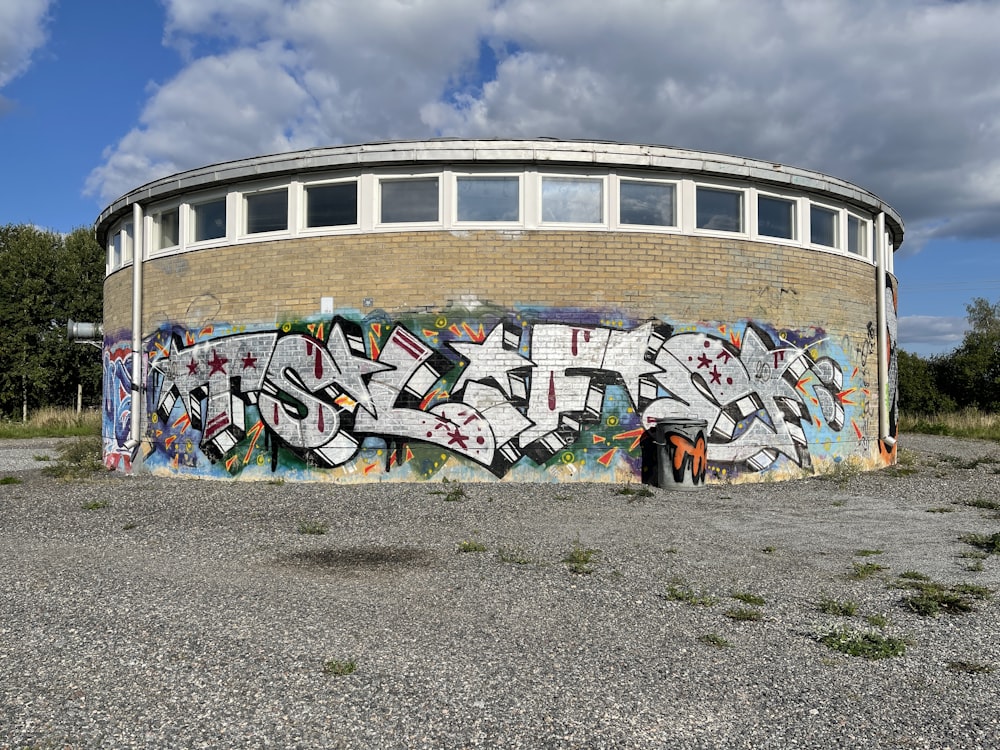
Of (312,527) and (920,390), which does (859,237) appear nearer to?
(312,527)

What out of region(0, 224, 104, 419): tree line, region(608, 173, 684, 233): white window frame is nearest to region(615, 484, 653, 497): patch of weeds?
region(608, 173, 684, 233): white window frame

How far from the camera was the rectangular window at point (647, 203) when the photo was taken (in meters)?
11.5

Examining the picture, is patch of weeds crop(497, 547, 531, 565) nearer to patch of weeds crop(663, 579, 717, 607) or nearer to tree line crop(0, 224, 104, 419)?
patch of weeds crop(663, 579, 717, 607)

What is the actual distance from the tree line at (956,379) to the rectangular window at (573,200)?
2429 cm

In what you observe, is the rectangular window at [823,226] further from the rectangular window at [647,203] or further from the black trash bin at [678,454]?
the black trash bin at [678,454]

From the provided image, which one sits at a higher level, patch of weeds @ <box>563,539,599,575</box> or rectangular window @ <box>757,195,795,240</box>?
rectangular window @ <box>757,195,795,240</box>

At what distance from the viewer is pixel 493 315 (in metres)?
11.1

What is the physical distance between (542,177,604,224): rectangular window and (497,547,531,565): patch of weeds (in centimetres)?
586

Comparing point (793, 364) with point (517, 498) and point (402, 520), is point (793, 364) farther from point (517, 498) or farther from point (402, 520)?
point (402, 520)

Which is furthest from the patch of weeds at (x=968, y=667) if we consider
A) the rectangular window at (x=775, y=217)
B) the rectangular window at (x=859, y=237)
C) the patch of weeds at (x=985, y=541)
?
the rectangular window at (x=859, y=237)

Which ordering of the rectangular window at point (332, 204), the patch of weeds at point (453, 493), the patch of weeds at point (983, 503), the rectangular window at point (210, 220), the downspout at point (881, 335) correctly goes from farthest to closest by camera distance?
the downspout at point (881, 335), the rectangular window at point (210, 220), the rectangular window at point (332, 204), the patch of weeds at point (453, 493), the patch of weeds at point (983, 503)

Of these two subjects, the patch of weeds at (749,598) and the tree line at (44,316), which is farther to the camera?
the tree line at (44,316)

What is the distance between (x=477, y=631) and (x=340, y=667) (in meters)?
1.02

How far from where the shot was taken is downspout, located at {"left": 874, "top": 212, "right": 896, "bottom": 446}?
13672mm
